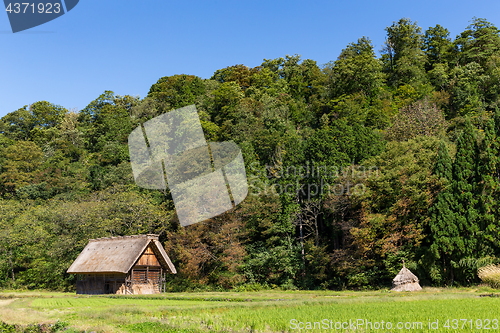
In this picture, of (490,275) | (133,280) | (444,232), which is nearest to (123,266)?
(133,280)

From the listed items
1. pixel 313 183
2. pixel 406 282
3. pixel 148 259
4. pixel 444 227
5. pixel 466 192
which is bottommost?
pixel 406 282

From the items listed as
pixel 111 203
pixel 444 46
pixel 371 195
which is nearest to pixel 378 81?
pixel 444 46

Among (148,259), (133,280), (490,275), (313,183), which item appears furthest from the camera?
(313,183)

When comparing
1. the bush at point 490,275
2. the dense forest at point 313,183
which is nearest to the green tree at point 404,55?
the dense forest at point 313,183

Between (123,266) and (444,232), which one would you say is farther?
(123,266)

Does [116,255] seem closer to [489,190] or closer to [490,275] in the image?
[490,275]

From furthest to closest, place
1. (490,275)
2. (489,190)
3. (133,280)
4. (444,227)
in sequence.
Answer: (133,280)
(444,227)
(489,190)
(490,275)

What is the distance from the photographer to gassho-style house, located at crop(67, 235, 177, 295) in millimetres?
28797

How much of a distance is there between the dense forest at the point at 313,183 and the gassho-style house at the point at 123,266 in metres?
2.37

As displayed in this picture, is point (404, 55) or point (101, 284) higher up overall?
point (404, 55)

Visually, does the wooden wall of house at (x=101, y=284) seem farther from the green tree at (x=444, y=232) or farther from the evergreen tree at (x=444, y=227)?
the evergreen tree at (x=444, y=227)

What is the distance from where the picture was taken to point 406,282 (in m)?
24.0

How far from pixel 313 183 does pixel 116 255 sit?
1677 cm

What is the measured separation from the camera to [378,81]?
5350 cm
